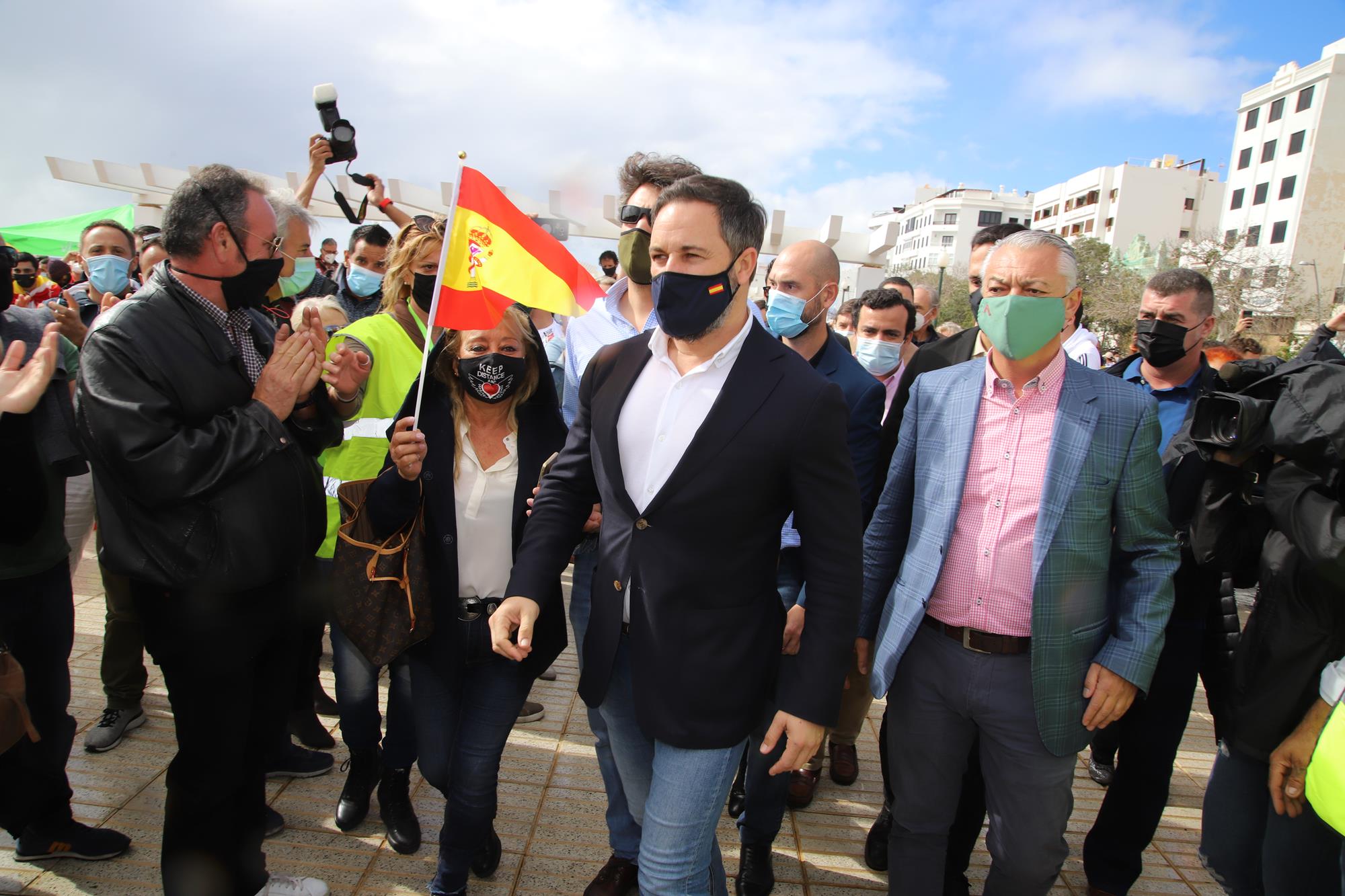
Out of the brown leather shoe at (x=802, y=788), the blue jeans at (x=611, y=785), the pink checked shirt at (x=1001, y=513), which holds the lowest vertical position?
the brown leather shoe at (x=802, y=788)

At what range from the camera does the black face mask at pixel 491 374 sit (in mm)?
2473

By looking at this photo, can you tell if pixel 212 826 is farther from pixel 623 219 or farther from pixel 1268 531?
pixel 1268 531

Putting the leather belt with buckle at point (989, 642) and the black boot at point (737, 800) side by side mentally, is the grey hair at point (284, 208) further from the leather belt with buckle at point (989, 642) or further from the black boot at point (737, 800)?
the black boot at point (737, 800)

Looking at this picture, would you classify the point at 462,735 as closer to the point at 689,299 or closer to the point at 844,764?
the point at 689,299

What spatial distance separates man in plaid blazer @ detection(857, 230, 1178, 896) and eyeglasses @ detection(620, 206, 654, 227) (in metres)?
1.24

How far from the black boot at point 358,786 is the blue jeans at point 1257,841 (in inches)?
116

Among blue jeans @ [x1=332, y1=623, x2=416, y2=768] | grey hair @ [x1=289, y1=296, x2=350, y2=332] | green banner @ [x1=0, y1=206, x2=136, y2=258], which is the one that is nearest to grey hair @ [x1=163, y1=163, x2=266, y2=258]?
grey hair @ [x1=289, y1=296, x2=350, y2=332]

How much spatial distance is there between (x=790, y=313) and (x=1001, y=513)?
1416 millimetres

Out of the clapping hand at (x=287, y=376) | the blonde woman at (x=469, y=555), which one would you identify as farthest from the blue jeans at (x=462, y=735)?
the clapping hand at (x=287, y=376)

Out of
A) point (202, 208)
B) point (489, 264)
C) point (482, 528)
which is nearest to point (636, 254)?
point (489, 264)

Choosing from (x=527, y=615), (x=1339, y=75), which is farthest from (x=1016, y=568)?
(x=1339, y=75)

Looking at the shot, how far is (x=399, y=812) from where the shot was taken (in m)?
2.88

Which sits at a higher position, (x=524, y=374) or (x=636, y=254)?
(x=636, y=254)

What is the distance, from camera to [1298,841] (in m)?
2.12
